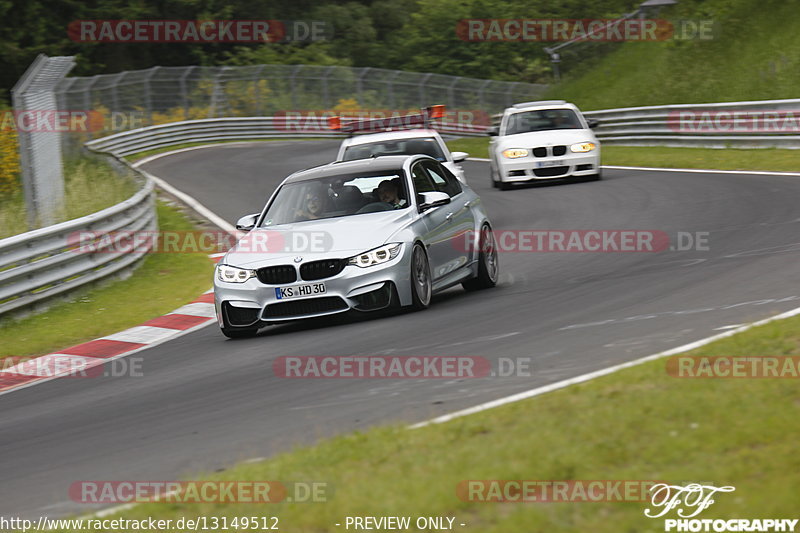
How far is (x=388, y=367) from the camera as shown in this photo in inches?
328

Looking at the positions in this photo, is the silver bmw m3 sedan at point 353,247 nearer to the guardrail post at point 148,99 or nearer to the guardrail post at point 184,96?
the guardrail post at point 148,99

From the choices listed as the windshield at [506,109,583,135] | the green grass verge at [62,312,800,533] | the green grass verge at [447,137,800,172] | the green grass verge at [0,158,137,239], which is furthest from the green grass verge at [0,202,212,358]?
the green grass verge at [447,137,800,172]

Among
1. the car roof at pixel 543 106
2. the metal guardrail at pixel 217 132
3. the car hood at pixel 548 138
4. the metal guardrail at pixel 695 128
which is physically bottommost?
the metal guardrail at pixel 217 132

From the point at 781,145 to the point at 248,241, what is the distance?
654 inches

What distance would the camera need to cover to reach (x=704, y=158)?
25.6 metres

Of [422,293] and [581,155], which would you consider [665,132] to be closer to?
[581,155]

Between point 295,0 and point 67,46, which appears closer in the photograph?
point 67,46

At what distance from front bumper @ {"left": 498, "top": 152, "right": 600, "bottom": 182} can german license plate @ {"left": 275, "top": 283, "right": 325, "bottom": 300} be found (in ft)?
42.6

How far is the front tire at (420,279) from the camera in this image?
1062 centimetres

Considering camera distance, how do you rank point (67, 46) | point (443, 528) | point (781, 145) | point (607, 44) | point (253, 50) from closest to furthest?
point (443, 528) → point (781, 145) → point (607, 44) → point (67, 46) → point (253, 50)

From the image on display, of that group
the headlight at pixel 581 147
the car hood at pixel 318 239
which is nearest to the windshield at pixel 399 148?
the car hood at pixel 318 239

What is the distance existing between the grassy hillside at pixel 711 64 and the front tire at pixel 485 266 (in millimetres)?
21217

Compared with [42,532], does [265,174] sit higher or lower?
lower

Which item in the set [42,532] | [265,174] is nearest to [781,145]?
[265,174]
